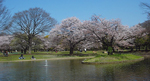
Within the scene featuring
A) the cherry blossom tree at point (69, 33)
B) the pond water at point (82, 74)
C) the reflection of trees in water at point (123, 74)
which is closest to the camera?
the reflection of trees in water at point (123, 74)

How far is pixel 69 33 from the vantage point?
48.2 meters

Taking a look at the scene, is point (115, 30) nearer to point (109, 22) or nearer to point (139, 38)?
point (109, 22)

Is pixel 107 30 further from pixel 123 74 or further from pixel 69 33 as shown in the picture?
pixel 69 33

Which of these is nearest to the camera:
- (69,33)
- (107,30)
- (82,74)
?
(82,74)

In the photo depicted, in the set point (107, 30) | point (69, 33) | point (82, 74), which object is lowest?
point (82, 74)

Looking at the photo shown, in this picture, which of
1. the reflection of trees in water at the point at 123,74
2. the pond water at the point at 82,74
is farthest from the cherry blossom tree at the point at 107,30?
the reflection of trees in water at the point at 123,74

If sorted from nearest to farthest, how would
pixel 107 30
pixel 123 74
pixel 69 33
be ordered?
pixel 123 74 < pixel 107 30 < pixel 69 33

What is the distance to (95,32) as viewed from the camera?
3192 cm

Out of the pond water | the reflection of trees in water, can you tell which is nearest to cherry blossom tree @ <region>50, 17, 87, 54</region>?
the pond water

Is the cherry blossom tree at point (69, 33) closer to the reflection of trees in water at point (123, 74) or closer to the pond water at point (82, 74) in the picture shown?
the pond water at point (82, 74)

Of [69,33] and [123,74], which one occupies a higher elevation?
[69,33]

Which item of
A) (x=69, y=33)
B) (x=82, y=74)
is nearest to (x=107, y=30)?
(x=82, y=74)

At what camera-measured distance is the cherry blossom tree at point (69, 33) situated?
46.9 m

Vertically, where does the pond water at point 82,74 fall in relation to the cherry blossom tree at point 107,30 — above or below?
below
